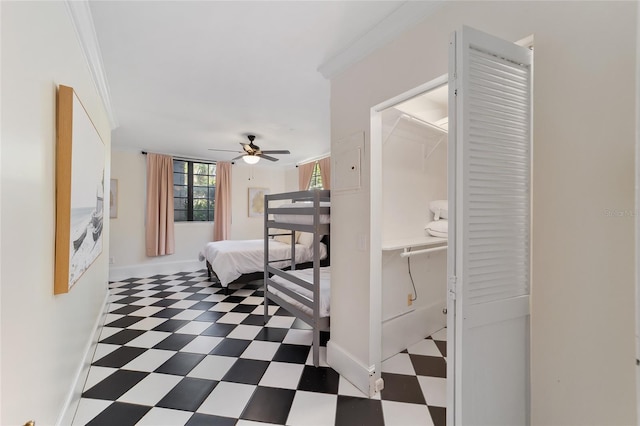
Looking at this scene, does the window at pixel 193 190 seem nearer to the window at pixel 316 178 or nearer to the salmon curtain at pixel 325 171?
the window at pixel 316 178

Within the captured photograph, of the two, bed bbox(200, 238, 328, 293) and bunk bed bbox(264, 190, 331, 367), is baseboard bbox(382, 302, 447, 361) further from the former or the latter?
bed bbox(200, 238, 328, 293)

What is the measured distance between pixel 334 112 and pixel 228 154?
3693 millimetres

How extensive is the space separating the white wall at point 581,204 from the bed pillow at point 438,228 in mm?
1394

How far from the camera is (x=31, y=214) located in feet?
3.18

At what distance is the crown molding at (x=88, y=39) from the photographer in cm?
140

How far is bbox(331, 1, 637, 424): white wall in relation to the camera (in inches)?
32.9

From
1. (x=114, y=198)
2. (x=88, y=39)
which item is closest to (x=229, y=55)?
(x=88, y=39)

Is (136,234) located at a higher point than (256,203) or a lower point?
lower

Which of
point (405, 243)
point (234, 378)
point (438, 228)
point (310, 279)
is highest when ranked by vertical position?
point (438, 228)

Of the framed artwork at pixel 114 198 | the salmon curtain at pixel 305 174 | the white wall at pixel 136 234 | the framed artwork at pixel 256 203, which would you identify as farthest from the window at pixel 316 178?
the framed artwork at pixel 114 198

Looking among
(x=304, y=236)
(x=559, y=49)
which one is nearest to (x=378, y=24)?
(x=559, y=49)

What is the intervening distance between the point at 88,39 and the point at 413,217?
2786 mm

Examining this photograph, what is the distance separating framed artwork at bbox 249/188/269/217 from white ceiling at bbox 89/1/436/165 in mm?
2850

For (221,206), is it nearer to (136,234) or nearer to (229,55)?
(136,234)
